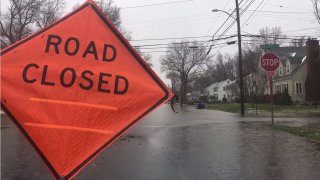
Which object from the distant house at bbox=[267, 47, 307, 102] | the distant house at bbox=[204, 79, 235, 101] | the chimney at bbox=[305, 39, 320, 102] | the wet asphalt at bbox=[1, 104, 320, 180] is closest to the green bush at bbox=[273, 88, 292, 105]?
the chimney at bbox=[305, 39, 320, 102]

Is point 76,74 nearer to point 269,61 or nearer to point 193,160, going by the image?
point 193,160

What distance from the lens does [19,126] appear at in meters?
3.27

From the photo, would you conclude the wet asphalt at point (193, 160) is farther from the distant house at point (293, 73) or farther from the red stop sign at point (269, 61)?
the distant house at point (293, 73)

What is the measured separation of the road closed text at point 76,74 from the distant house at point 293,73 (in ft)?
176

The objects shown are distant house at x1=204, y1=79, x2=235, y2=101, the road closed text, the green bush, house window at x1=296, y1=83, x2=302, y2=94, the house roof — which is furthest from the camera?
distant house at x1=204, y1=79, x2=235, y2=101

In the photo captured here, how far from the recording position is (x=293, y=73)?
195ft

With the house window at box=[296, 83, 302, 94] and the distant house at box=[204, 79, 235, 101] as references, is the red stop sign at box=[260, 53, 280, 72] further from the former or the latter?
the distant house at box=[204, 79, 235, 101]

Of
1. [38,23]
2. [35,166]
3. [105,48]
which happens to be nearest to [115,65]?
[105,48]

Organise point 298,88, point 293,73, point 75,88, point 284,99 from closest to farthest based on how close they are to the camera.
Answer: point 75,88
point 284,99
point 298,88
point 293,73

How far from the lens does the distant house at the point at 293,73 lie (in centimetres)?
5841

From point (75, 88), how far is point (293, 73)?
58.7 m

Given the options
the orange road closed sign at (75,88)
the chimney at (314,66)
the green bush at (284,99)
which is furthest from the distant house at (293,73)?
the orange road closed sign at (75,88)

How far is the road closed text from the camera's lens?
11.1 feet

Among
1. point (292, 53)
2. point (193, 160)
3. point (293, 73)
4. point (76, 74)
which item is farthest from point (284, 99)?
point (76, 74)
